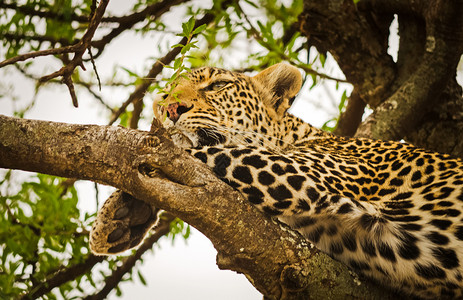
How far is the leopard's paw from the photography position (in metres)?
2.75

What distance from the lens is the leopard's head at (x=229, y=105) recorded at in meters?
3.23

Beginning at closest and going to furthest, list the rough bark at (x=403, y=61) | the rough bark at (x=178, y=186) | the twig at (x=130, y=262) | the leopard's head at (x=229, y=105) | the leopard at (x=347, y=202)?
the rough bark at (x=178, y=186)
the leopard at (x=347, y=202)
the leopard's head at (x=229, y=105)
the twig at (x=130, y=262)
the rough bark at (x=403, y=61)

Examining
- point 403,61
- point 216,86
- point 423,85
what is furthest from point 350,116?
point 216,86

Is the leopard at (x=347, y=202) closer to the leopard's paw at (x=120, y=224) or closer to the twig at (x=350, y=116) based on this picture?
the leopard's paw at (x=120, y=224)

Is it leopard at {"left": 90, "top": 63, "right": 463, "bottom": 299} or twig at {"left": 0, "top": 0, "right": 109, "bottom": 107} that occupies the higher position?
twig at {"left": 0, "top": 0, "right": 109, "bottom": 107}

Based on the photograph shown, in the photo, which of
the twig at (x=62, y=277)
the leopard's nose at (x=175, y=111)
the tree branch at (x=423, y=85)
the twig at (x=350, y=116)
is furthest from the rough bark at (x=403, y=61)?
the twig at (x=62, y=277)

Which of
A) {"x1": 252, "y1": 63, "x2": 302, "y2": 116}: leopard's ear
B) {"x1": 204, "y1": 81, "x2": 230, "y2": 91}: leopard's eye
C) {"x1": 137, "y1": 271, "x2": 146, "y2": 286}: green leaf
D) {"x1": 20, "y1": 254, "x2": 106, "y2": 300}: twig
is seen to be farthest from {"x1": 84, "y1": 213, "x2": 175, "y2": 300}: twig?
{"x1": 252, "y1": 63, "x2": 302, "y2": 116}: leopard's ear

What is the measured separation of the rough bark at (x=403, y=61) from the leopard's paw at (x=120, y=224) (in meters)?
2.53

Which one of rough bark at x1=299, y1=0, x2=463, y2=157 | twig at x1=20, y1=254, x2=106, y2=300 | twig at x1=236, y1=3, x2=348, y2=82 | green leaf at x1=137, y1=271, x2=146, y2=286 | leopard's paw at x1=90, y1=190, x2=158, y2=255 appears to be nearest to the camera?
leopard's paw at x1=90, y1=190, x2=158, y2=255

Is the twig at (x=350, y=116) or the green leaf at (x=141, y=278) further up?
the twig at (x=350, y=116)

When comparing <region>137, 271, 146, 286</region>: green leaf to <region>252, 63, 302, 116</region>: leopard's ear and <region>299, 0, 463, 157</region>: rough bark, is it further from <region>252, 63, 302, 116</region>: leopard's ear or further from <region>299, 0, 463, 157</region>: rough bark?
<region>299, 0, 463, 157</region>: rough bark

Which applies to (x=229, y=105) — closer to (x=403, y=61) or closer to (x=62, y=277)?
(x=62, y=277)

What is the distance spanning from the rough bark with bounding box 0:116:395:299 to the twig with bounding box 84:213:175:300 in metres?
1.89

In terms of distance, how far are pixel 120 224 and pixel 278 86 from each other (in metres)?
1.95
